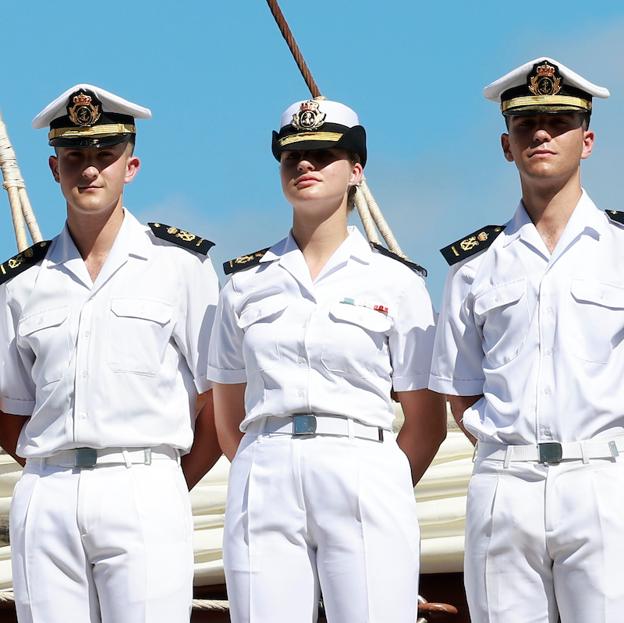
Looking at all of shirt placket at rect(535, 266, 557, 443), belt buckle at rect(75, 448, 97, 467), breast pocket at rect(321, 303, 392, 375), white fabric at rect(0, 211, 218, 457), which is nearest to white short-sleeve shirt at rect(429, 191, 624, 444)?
shirt placket at rect(535, 266, 557, 443)

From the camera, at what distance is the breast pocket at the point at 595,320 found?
564 cm

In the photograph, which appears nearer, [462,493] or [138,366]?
[138,366]

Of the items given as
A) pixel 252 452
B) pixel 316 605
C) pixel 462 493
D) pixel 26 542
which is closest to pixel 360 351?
pixel 252 452

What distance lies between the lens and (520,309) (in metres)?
5.74

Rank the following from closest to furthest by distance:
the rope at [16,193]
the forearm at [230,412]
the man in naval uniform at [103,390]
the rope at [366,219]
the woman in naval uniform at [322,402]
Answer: the woman in naval uniform at [322,402] < the man in naval uniform at [103,390] < the forearm at [230,412] < the rope at [16,193] < the rope at [366,219]

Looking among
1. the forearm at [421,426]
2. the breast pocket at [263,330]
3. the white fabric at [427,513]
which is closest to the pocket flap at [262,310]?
the breast pocket at [263,330]

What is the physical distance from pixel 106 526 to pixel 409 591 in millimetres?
1125

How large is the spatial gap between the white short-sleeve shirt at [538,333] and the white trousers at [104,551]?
1.14 m

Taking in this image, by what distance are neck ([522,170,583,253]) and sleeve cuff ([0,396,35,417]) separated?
209 cm

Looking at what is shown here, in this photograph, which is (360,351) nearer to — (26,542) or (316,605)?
(316,605)

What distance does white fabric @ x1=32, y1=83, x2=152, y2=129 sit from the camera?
20.7 ft

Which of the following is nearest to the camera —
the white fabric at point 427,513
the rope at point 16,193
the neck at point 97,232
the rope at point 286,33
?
the neck at point 97,232

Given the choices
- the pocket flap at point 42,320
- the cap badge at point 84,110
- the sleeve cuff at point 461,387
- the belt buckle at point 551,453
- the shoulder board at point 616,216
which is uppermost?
the cap badge at point 84,110

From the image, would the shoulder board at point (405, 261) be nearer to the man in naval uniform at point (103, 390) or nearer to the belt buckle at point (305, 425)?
the man in naval uniform at point (103, 390)
